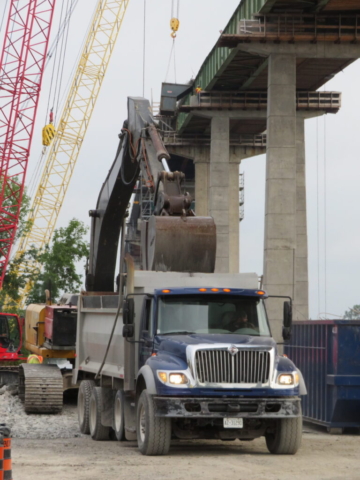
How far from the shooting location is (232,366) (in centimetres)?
1545

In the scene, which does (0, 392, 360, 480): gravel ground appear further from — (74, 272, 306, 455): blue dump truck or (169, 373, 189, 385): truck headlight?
(169, 373, 189, 385): truck headlight

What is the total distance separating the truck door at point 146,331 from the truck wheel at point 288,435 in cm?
242

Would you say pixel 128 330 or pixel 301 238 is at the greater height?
pixel 301 238

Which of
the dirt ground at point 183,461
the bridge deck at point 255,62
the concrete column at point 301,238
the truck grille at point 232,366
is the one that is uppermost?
the bridge deck at point 255,62

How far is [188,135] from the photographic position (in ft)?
232

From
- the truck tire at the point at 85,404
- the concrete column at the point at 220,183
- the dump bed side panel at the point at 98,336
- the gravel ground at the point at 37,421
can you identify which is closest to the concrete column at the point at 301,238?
the concrete column at the point at 220,183

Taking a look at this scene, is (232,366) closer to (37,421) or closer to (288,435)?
(288,435)

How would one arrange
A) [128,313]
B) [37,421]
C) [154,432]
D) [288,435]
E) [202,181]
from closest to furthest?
[154,432] < [288,435] < [128,313] < [37,421] < [202,181]

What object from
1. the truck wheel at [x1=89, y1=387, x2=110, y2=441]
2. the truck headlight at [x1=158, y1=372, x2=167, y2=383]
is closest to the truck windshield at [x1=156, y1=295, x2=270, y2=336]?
the truck headlight at [x1=158, y1=372, x2=167, y2=383]

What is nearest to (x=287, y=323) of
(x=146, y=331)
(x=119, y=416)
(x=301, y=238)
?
(x=146, y=331)

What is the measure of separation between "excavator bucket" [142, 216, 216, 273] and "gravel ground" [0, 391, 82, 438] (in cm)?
425

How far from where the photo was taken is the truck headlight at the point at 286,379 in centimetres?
1569

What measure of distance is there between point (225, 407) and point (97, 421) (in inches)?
172

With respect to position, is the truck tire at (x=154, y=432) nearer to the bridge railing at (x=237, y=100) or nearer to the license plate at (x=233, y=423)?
the license plate at (x=233, y=423)
